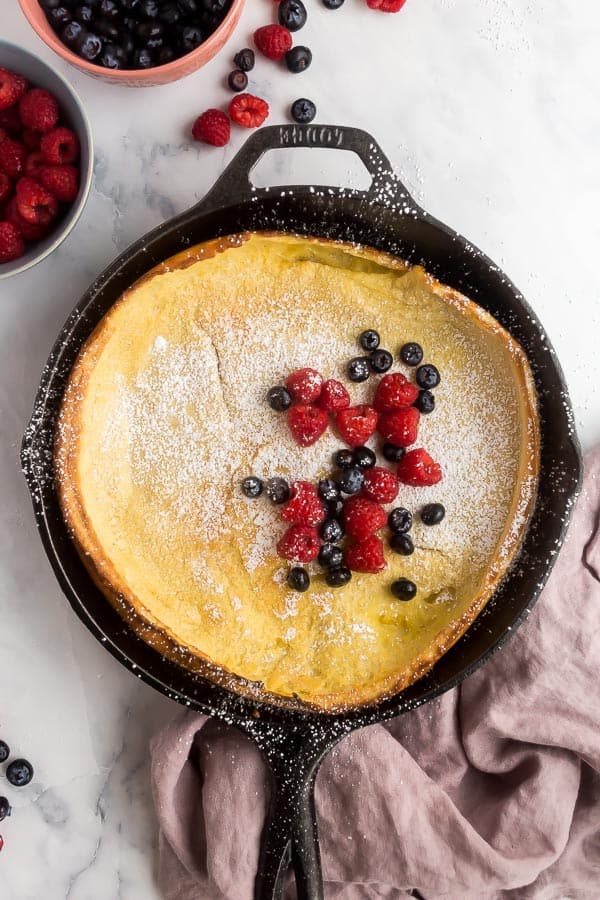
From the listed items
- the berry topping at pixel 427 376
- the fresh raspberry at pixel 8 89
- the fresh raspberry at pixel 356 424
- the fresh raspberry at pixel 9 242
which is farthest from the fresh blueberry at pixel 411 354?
the fresh raspberry at pixel 8 89

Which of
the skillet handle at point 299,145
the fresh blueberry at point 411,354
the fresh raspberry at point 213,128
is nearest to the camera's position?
the skillet handle at point 299,145

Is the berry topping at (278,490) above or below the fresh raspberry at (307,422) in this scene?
below

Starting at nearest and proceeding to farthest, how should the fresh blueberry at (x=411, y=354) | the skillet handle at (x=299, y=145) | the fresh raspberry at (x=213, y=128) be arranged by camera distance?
the skillet handle at (x=299, y=145) < the fresh blueberry at (x=411, y=354) < the fresh raspberry at (x=213, y=128)

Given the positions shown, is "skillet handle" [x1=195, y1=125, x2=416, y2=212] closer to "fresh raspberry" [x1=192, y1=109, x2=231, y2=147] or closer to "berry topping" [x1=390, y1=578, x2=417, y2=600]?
"fresh raspberry" [x1=192, y1=109, x2=231, y2=147]

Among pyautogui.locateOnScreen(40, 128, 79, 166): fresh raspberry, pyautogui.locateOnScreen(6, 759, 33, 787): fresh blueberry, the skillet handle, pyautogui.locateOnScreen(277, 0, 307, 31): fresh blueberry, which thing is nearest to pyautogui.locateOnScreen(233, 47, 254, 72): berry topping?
pyautogui.locateOnScreen(277, 0, 307, 31): fresh blueberry

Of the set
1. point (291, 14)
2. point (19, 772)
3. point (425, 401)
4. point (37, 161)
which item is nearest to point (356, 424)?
point (425, 401)

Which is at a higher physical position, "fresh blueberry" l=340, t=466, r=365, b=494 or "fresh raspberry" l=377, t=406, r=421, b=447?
"fresh raspberry" l=377, t=406, r=421, b=447

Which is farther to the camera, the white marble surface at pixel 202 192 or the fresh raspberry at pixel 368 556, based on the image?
the white marble surface at pixel 202 192

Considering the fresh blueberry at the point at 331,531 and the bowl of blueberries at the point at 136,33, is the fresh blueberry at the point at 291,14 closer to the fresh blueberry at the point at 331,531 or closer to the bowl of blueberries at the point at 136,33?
the bowl of blueberries at the point at 136,33
